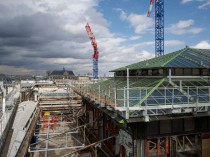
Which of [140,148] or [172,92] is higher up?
[172,92]

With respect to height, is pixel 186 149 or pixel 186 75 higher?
pixel 186 75

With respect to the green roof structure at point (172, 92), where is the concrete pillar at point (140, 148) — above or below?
below

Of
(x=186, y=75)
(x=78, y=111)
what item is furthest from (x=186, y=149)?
(x=78, y=111)

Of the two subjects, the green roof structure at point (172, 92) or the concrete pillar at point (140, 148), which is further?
the concrete pillar at point (140, 148)

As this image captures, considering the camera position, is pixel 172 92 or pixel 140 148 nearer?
pixel 140 148

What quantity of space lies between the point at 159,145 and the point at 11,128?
14.9m

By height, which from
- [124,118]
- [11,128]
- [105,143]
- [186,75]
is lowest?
[105,143]

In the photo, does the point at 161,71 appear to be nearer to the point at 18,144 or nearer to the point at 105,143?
the point at 105,143

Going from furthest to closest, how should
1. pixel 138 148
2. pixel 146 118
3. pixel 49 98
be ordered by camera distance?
pixel 49 98 → pixel 138 148 → pixel 146 118

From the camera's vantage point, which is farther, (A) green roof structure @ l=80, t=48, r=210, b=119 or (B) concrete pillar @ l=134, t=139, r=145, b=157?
(B) concrete pillar @ l=134, t=139, r=145, b=157

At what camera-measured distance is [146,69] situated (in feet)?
78.9

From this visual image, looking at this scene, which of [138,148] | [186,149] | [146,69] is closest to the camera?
[138,148]

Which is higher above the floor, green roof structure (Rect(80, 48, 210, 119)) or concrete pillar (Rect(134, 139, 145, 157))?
green roof structure (Rect(80, 48, 210, 119))

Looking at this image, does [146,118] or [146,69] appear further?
[146,69]
